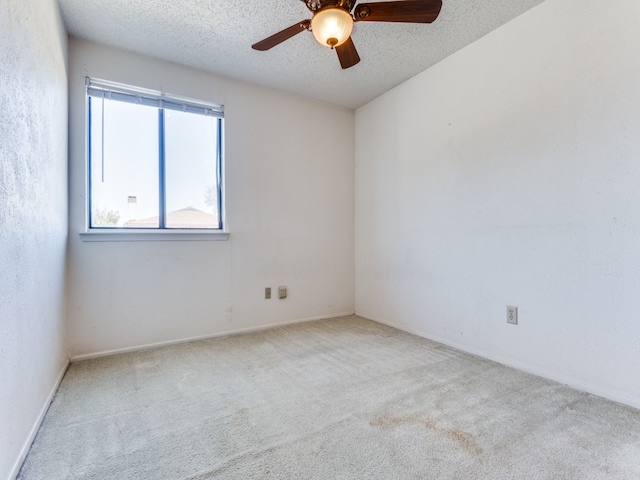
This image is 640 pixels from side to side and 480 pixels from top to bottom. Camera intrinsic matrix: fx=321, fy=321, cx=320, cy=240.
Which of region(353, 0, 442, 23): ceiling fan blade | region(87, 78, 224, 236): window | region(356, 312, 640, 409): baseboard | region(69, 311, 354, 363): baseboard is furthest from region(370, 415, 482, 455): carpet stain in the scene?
region(87, 78, 224, 236): window

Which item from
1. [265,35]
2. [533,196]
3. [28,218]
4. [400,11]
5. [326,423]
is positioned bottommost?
[326,423]

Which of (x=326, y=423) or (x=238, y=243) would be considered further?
(x=238, y=243)

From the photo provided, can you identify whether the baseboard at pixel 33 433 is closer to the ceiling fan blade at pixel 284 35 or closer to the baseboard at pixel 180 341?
the baseboard at pixel 180 341

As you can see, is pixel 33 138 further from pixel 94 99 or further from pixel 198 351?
pixel 198 351

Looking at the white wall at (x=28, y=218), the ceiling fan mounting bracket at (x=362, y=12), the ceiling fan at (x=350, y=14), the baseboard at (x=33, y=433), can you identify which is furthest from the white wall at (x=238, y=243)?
the ceiling fan mounting bracket at (x=362, y=12)

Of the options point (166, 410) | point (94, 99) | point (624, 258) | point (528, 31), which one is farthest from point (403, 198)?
point (94, 99)

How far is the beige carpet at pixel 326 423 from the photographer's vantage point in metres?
1.29

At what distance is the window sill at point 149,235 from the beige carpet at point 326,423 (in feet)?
3.09

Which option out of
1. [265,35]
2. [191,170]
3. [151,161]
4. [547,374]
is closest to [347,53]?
[265,35]

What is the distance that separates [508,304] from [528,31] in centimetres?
190

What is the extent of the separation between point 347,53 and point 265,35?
815 mm

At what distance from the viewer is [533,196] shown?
2180 millimetres

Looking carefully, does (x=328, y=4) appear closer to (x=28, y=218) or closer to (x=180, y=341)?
(x=28, y=218)

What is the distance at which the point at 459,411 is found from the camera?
1.69m
